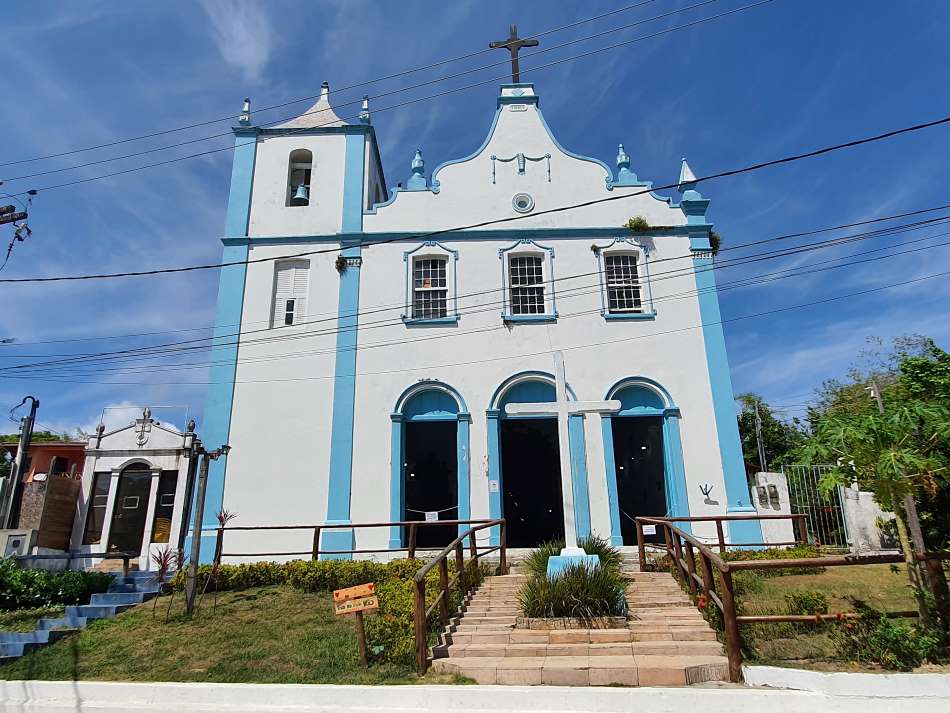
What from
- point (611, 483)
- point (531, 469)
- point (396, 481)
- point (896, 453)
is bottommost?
point (896, 453)

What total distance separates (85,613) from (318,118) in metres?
13.2

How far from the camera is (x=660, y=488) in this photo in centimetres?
1614

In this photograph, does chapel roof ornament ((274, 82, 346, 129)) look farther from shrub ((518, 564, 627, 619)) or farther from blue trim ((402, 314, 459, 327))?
shrub ((518, 564, 627, 619))

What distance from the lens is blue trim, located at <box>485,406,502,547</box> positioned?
13.7 m

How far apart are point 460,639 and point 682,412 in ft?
28.5

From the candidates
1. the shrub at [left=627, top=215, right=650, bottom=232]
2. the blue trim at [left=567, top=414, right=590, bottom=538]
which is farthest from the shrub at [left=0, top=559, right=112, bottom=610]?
the shrub at [left=627, top=215, right=650, bottom=232]

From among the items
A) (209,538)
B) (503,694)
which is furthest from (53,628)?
(503,694)

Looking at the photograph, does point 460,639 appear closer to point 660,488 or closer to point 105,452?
point 660,488

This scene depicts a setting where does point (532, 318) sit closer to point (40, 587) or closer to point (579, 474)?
point (579, 474)

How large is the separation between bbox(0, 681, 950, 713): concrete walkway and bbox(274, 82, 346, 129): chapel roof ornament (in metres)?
14.2

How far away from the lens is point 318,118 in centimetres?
1748

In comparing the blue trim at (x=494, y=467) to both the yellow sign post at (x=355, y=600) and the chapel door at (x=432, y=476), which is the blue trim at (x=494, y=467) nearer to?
the chapel door at (x=432, y=476)

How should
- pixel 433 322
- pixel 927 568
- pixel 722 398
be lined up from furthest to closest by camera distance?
pixel 433 322, pixel 722 398, pixel 927 568

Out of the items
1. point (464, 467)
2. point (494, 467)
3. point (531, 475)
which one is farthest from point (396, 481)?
point (531, 475)
